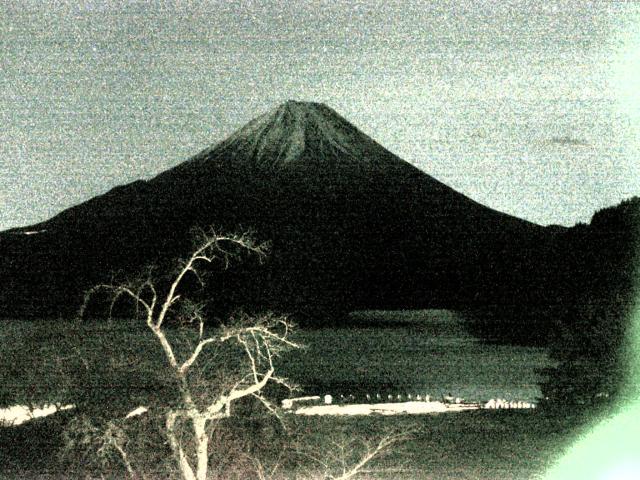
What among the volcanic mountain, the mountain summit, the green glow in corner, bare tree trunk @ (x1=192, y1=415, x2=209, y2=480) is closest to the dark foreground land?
the green glow in corner

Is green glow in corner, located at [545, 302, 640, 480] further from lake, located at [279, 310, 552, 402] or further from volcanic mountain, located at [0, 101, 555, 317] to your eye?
volcanic mountain, located at [0, 101, 555, 317]

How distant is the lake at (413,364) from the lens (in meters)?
31.7

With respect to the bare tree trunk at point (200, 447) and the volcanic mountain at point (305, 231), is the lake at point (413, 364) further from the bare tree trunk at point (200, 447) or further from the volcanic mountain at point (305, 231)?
the volcanic mountain at point (305, 231)

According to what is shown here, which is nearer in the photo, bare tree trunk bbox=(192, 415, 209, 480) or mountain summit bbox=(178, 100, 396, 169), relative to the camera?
bare tree trunk bbox=(192, 415, 209, 480)

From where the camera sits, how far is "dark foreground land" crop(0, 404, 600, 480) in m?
15.2

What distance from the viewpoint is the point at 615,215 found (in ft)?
94.1

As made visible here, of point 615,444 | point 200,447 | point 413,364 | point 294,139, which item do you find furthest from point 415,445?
point 294,139

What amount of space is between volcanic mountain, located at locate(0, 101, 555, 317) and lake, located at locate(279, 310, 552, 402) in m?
13.7

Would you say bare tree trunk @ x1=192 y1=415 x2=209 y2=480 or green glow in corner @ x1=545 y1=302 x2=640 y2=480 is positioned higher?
bare tree trunk @ x1=192 y1=415 x2=209 y2=480

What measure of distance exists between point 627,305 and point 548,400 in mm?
3635

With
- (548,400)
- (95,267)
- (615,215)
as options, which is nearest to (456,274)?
(95,267)

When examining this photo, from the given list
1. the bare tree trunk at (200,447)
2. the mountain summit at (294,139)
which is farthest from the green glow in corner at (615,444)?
the mountain summit at (294,139)

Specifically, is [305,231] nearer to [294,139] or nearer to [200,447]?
[294,139]

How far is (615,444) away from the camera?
16.5 m
